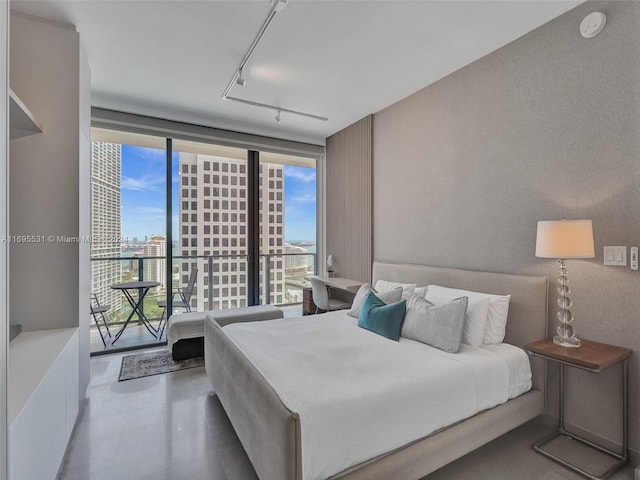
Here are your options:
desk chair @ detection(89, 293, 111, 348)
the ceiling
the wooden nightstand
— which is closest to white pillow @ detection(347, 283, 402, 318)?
the wooden nightstand

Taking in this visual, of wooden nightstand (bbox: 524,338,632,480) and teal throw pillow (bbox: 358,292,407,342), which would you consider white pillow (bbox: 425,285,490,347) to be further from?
teal throw pillow (bbox: 358,292,407,342)

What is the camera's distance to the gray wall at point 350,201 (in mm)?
4320

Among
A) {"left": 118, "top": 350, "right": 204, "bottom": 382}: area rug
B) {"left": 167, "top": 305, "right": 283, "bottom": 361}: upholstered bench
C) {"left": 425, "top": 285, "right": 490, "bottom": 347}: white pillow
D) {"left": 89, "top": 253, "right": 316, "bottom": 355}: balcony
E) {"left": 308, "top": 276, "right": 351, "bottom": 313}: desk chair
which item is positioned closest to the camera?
{"left": 425, "top": 285, "right": 490, "bottom": 347}: white pillow

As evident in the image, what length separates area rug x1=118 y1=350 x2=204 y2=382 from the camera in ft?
10.6

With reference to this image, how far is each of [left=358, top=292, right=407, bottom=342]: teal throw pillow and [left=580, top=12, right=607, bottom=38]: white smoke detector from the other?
222 cm

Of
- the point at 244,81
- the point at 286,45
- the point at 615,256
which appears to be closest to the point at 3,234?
the point at 286,45

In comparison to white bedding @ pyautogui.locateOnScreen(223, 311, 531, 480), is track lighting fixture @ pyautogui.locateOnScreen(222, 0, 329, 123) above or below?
above

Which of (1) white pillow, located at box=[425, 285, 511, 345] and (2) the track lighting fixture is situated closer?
(2) the track lighting fixture

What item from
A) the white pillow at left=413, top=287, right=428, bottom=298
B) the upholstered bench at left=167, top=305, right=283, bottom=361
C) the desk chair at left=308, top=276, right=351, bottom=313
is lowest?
the upholstered bench at left=167, top=305, right=283, bottom=361

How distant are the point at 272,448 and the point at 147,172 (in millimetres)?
4108

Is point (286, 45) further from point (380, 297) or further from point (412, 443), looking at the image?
point (412, 443)

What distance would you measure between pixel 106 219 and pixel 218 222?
4.73 ft

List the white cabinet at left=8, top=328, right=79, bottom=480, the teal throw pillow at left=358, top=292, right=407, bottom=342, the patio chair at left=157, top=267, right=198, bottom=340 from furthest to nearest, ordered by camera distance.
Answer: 1. the patio chair at left=157, top=267, right=198, bottom=340
2. the teal throw pillow at left=358, top=292, right=407, bottom=342
3. the white cabinet at left=8, top=328, right=79, bottom=480

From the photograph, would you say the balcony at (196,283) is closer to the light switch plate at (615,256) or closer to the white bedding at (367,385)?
the white bedding at (367,385)
